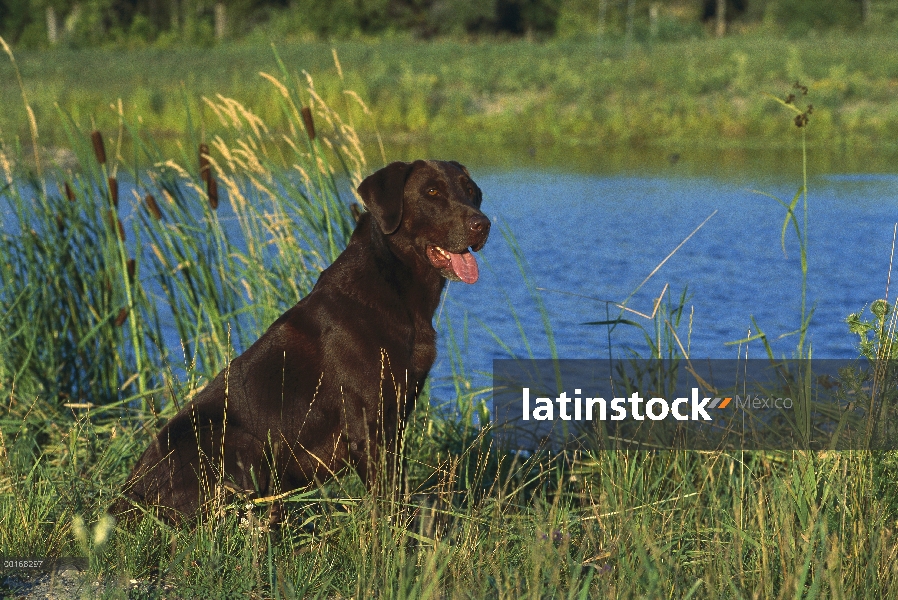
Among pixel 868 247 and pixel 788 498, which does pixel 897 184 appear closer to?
pixel 868 247

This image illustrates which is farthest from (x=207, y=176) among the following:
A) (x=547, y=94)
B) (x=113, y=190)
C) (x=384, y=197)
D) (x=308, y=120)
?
(x=547, y=94)

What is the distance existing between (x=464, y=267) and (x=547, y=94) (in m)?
25.0

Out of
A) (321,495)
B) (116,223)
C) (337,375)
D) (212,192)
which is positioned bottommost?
(321,495)

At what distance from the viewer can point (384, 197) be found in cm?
362

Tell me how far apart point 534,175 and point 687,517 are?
14661mm

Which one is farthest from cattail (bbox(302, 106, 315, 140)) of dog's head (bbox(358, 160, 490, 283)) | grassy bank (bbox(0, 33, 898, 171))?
grassy bank (bbox(0, 33, 898, 171))

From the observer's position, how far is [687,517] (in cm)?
369

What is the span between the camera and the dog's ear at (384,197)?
11.8 feet

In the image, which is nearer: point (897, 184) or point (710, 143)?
point (897, 184)

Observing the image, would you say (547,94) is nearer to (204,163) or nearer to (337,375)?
(204,163)

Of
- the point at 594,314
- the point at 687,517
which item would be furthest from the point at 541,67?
the point at 687,517

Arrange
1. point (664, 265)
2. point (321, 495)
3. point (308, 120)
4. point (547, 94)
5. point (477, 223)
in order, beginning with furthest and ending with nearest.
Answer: point (547, 94)
point (664, 265)
point (308, 120)
point (321, 495)
point (477, 223)

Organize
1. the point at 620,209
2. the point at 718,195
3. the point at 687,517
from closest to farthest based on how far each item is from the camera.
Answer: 1. the point at 687,517
2. the point at 620,209
3. the point at 718,195

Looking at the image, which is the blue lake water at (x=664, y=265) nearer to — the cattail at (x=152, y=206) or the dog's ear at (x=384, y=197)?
the cattail at (x=152, y=206)
